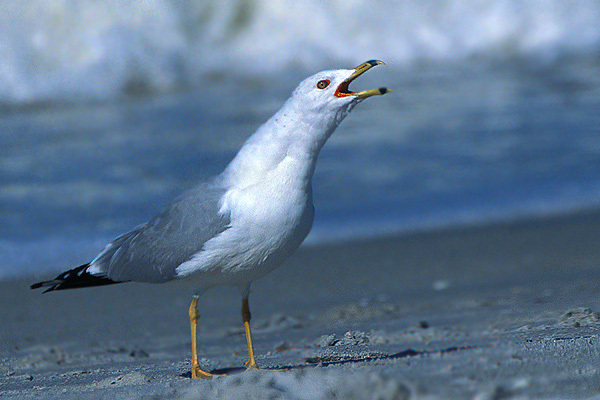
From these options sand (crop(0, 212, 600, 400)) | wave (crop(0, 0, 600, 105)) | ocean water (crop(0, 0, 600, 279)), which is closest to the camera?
sand (crop(0, 212, 600, 400))

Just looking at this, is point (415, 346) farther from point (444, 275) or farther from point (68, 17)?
point (68, 17)

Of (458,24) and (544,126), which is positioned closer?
(544,126)

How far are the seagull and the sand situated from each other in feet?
0.74

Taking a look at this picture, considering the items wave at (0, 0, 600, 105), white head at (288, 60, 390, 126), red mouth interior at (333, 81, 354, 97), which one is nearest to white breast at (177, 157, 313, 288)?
white head at (288, 60, 390, 126)

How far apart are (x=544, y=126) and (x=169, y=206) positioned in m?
7.52

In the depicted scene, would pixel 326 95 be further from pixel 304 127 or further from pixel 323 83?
pixel 304 127

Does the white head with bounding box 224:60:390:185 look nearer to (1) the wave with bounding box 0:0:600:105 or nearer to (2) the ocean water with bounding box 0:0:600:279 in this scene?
(2) the ocean water with bounding box 0:0:600:279

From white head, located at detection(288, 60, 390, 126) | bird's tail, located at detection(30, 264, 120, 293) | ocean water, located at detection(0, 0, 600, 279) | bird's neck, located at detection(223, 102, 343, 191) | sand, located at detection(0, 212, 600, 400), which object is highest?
ocean water, located at detection(0, 0, 600, 279)

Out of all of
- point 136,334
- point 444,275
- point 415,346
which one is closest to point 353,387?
point 415,346

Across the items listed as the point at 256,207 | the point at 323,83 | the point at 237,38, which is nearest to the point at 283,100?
the point at 237,38

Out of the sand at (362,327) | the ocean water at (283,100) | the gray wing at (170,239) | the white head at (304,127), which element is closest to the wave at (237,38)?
the ocean water at (283,100)

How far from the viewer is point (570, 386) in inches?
112

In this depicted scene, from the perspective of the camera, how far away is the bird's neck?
3.65 meters

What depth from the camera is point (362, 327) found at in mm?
4844
